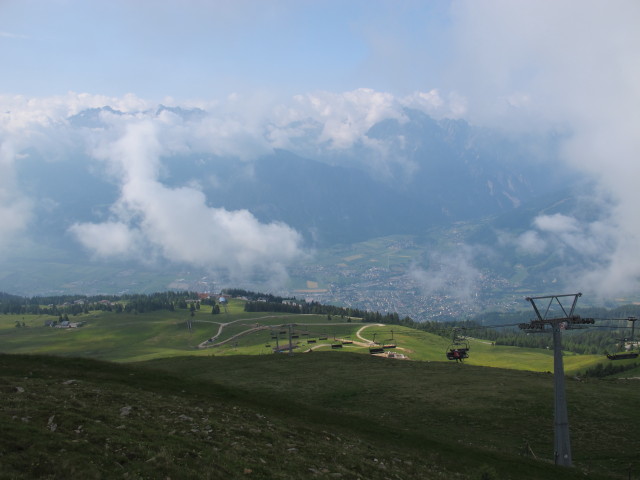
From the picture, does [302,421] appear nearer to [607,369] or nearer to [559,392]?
[559,392]

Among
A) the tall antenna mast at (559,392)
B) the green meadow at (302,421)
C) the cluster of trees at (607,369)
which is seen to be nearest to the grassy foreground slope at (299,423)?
the green meadow at (302,421)

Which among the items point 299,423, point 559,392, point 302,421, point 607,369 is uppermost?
point 559,392

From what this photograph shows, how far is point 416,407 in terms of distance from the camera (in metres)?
64.2

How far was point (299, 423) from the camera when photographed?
45.2 metres

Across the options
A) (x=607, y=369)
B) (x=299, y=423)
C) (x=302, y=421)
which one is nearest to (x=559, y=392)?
(x=302, y=421)

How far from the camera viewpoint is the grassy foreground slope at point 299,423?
82.2ft

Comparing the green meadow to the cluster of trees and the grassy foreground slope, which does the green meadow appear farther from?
the cluster of trees

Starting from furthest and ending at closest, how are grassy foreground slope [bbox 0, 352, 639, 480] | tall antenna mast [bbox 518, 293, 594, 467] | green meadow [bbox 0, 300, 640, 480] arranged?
1. tall antenna mast [bbox 518, 293, 594, 467]
2. green meadow [bbox 0, 300, 640, 480]
3. grassy foreground slope [bbox 0, 352, 639, 480]

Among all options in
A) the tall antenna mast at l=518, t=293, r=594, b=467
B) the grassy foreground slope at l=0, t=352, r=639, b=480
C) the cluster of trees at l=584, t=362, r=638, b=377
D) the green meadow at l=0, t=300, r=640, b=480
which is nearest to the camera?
the grassy foreground slope at l=0, t=352, r=639, b=480

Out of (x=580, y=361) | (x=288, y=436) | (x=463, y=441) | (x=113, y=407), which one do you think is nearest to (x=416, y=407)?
(x=463, y=441)

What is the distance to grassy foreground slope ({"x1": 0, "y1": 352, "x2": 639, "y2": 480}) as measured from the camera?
25.0 metres

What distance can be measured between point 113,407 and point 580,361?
15260 centimetres

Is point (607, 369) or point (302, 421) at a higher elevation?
point (302, 421)

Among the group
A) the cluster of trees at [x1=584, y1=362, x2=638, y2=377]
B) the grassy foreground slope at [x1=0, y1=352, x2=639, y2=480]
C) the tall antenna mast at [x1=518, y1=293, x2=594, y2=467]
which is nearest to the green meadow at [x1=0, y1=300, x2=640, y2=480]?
the grassy foreground slope at [x1=0, y1=352, x2=639, y2=480]
